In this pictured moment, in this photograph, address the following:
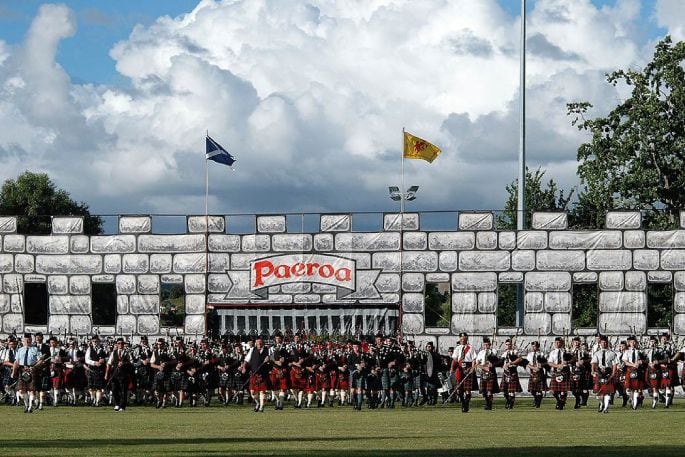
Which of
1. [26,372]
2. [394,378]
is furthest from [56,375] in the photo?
[394,378]

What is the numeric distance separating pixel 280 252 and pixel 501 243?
6.31 m

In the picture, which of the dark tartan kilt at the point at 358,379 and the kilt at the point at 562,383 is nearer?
the kilt at the point at 562,383

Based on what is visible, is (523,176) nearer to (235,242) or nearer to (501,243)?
(501,243)

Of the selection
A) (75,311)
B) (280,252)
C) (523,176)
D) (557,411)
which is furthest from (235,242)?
(557,411)

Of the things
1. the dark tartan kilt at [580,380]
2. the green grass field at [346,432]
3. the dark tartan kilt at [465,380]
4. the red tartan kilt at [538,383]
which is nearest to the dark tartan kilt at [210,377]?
the green grass field at [346,432]

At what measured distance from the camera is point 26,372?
104 ft

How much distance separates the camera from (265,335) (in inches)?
1623

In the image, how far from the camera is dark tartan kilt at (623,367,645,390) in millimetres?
32312

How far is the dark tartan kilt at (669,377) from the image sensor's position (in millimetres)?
32656

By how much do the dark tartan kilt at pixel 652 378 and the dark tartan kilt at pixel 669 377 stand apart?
11 centimetres

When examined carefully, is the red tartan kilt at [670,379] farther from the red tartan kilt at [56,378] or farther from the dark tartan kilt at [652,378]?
the red tartan kilt at [56,378]

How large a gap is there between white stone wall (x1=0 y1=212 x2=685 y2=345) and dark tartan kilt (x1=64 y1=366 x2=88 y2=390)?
707 centimetres

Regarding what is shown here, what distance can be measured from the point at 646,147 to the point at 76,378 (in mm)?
21585

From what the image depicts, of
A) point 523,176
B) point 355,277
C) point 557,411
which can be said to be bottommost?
point 557,411
